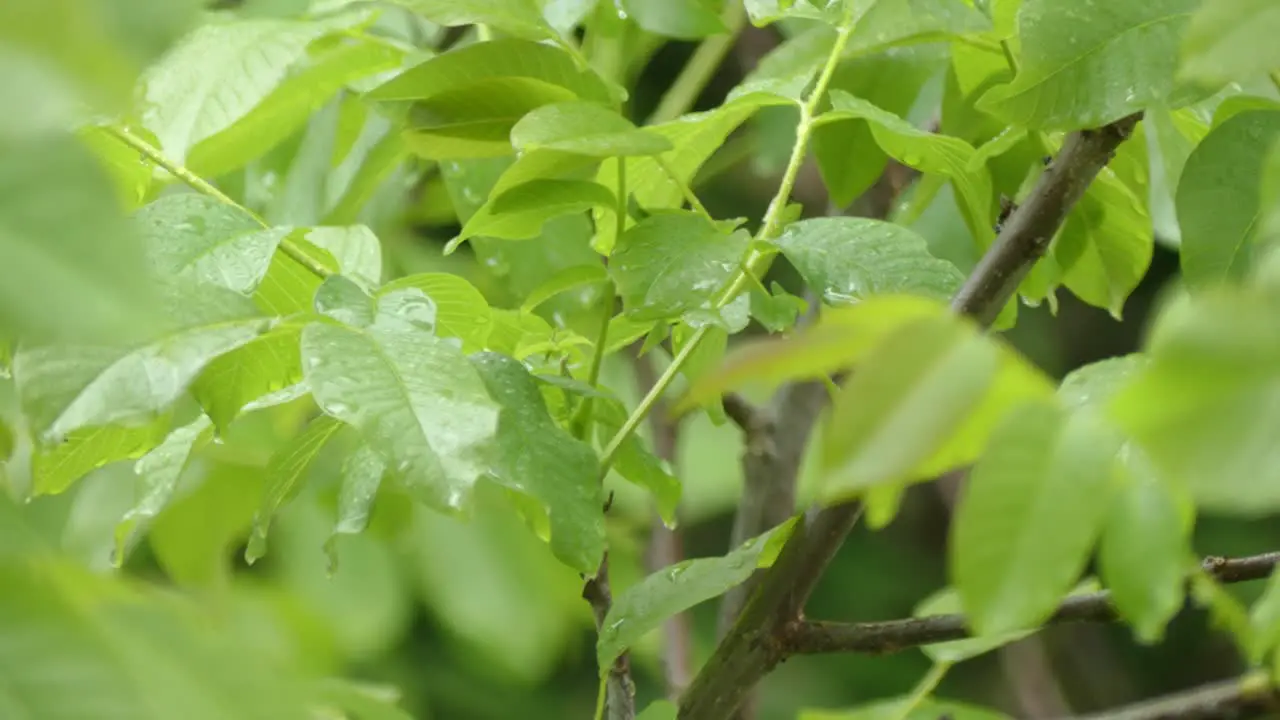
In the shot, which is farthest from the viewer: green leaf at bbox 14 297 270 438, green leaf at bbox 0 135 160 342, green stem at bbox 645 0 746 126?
green stem at bbox 645 0 746 126

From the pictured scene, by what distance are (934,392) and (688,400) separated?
0.05 metres

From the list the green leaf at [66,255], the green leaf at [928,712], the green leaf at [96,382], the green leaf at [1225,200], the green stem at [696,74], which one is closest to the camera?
the green leaf at [66,255]

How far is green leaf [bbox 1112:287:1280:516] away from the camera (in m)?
0.22

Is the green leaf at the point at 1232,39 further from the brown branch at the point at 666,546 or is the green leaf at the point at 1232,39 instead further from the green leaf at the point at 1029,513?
the brown branch at the point at 666,546

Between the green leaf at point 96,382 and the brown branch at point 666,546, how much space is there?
59 cm

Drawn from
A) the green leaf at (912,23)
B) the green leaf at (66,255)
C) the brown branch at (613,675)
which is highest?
the green leaf at (66,255)

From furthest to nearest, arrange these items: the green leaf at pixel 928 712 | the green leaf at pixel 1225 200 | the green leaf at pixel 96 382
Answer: the green leaf at pixel 928 712, the green leaf at pixel 1225 200, the green leaf at pixel 96 382

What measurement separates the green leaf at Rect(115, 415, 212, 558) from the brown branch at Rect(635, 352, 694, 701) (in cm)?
47

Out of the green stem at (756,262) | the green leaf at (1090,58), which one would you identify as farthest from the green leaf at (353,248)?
the green leaf at (1090,58)

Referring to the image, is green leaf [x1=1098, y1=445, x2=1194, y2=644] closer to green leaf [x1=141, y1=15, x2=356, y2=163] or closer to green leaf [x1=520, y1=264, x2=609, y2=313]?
A: green leaf [x1=520, y1=264, x2=609, y2=313]

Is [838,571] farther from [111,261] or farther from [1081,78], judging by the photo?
[111,261]

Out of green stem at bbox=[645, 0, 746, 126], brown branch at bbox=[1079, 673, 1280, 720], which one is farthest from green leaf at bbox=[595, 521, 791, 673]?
green stem at bbox=[645, 0, 746, 126]

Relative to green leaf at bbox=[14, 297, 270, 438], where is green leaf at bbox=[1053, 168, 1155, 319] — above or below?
below

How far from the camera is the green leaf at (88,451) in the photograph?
411 mm
